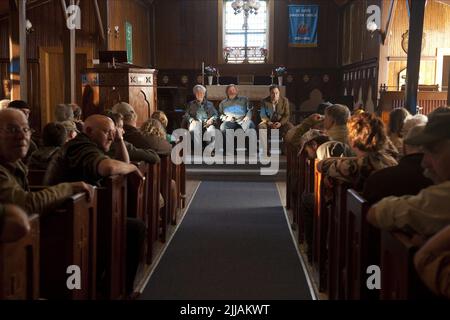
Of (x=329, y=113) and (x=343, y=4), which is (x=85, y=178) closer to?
(x=329, y=113)

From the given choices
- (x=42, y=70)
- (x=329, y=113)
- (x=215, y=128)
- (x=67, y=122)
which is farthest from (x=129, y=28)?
(x=329, y=113)

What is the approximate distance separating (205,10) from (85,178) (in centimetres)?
1118

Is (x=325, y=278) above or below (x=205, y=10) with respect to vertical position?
below

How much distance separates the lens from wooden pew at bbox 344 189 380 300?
2451mm

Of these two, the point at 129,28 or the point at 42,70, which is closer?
the point at 42,70

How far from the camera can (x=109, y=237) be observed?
10.00ft

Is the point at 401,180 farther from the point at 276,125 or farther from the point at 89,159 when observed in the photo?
the point at 276,125

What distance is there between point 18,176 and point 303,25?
11.7m

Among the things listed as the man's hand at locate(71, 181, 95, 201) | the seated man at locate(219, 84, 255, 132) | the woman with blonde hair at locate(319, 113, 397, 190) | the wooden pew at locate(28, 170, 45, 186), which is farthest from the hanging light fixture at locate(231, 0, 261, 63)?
the man's hand at locate(71, 181, 95, 201)

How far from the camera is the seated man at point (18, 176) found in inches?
86.0

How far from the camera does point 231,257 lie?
174 inches

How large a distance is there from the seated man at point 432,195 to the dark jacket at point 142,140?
302 centimetres

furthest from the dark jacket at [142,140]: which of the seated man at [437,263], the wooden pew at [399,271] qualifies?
the seated man at [437,263]
